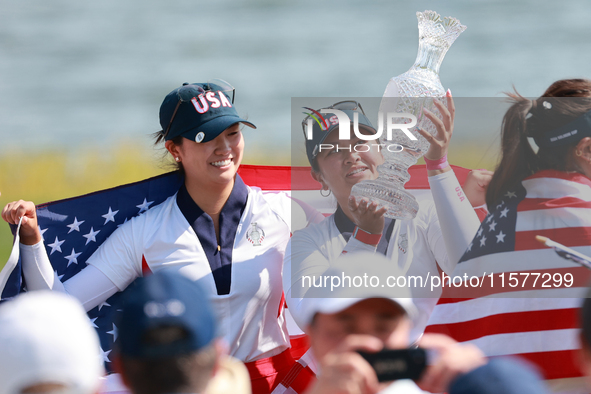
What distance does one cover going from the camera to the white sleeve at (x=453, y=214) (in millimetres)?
2734

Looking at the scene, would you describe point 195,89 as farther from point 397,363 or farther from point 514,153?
point 397,363

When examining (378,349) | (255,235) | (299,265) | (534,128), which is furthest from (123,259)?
(534,128)

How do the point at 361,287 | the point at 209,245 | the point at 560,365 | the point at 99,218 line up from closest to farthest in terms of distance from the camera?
the point at 361,287
the point at 560,365
the point at 209,245
the point at 99,218

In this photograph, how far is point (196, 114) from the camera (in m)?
2.87

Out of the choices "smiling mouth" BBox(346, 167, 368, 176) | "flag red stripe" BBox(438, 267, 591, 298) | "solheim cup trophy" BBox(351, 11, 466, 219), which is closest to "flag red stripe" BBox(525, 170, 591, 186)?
"flag red stripe" BBox(438, 267, 591, 298)

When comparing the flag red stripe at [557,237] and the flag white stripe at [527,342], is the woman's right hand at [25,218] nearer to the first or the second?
the flag white stripe at [527,342]

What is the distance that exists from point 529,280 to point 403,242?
23.1 inches

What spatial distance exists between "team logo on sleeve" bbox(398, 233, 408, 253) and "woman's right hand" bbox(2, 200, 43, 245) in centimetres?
175

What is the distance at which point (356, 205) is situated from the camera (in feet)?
9.09

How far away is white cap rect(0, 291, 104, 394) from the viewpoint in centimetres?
132

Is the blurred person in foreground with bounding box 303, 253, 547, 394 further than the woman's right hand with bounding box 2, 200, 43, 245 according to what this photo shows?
No

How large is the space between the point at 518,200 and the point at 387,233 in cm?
61

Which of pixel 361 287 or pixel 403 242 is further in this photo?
pixel 403 242

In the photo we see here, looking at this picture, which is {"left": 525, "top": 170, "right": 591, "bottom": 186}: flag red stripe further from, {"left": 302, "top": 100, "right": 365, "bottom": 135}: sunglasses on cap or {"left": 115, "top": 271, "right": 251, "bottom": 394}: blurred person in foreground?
{"left": 115, "top": 271, "right": 251, "bottom": 394}: blurred person in foreground
